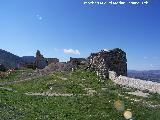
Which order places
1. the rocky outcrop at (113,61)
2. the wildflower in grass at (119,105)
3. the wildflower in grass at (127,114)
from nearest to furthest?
the wildflower in grass at (127,114)
the wildflower in grass at (119,105)
the rocky outcrop at (113,61)

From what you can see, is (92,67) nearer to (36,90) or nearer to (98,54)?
(98,54)

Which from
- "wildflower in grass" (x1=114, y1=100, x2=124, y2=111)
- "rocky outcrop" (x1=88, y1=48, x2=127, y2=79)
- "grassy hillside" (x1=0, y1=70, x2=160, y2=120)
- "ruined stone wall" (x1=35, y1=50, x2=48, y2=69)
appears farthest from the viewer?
"ruined stone wall" (x1=35, y1=50, x2=48, y2=69)

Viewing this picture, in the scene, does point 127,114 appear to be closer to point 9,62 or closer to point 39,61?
point 39,61

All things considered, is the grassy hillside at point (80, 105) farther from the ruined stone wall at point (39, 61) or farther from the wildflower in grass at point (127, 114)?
the ruined stone wall at point (39, 61)

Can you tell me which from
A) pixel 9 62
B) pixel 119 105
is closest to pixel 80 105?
pixel 119 105

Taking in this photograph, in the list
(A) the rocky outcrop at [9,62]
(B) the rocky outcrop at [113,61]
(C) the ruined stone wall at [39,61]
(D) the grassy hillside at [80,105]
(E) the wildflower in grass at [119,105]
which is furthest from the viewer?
(A) the rocky outcrop at [9,62]

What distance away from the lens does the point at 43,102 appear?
3003 centimetres

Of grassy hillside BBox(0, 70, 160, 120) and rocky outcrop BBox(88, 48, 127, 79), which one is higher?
rocky outcrop BBox(88, 48, 127, 79)

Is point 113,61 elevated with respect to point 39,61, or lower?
lower

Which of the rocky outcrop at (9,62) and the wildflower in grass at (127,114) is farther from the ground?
the rocky outcrop at (9,62)

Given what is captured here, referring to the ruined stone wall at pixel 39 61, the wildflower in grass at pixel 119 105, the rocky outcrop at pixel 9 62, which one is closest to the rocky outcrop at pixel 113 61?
the wildflower in grass at pixel 119 105

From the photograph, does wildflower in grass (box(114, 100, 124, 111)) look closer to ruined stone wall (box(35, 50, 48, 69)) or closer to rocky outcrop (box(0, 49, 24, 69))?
rocky outcrop (box(0, 49, 24, 69))


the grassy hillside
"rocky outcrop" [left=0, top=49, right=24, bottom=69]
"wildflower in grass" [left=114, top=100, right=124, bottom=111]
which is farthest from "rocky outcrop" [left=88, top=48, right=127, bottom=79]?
"rocky outcrop" [left=0, top=49, right=24, bottom=69]

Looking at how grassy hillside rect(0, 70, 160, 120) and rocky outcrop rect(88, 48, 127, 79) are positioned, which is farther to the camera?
rocky outcrop rect(88, 48, 127, 79)
